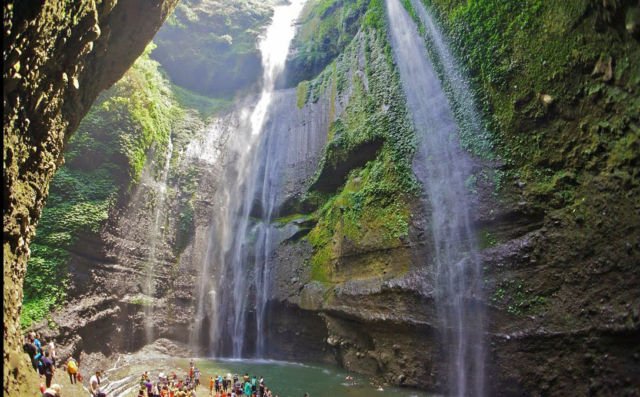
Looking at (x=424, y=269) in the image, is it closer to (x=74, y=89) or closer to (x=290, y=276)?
(x=290, y=276)

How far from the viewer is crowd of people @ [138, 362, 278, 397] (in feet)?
38.6

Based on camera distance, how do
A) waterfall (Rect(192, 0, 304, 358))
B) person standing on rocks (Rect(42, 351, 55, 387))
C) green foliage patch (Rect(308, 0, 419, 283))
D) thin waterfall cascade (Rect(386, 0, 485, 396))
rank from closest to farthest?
person standing on rocks (Rect(42, 351, 55, 387))
thin waterfall cascade (Rect(386, 0, 485, 396))
green foliage patch (Rect(308, 0, 419, 283))
waterfall (Rect(192, 0, 304, 358))

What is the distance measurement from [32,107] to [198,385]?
9.52 metres

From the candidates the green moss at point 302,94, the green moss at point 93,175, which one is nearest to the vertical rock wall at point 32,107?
the green moss at point 93,175

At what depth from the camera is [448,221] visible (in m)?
13.2

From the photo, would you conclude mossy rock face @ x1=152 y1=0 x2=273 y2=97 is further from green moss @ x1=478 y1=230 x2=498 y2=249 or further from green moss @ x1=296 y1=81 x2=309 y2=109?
green moss @ x1=478 y1=230 x2=498 y2=249

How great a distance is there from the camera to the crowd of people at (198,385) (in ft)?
38.6

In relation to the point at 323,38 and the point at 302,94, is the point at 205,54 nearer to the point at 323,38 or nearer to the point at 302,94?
the point at 323,38

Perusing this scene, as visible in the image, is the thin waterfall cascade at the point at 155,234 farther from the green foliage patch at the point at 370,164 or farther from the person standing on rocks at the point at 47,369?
the person standing on rocks at the point at 47,369

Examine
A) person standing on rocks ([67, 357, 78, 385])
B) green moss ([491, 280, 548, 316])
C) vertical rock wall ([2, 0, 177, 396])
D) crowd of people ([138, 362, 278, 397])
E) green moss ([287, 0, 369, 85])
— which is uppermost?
green moss ([287, 0, 369, 85])

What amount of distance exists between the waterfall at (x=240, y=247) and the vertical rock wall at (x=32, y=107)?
10.1 metres

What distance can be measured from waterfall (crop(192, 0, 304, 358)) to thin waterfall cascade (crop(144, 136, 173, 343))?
2.01m

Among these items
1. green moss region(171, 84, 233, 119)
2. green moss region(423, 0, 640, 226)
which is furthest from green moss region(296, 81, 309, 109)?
green moss region(423, 0, 640, 226)

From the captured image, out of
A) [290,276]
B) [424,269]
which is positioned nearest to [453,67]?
[424,269]
